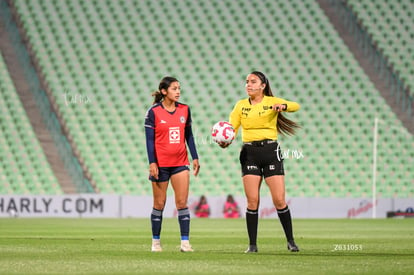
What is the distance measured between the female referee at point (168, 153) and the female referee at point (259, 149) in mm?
→ 619

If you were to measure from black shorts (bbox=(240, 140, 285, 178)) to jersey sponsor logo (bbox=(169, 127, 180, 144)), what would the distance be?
806 mm

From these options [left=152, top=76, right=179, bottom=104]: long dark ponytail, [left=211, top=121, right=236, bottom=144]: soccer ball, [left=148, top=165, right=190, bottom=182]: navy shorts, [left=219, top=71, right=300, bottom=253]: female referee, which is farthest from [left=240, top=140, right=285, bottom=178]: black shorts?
[left=152, top=76, right=179, bottom=104]: long dark ponytail

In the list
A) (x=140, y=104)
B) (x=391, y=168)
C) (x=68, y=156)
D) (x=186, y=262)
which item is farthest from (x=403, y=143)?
(x=186, y=262)

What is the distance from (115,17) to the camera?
100 ft

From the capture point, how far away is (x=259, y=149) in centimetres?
1014

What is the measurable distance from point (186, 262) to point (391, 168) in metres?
21.1

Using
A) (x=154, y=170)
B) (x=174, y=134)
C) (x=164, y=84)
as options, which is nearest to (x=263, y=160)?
(x=174, y=134)

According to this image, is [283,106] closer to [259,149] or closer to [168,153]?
[259,149]

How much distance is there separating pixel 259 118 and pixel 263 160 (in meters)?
0.48

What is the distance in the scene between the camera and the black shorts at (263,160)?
10117 millimetres

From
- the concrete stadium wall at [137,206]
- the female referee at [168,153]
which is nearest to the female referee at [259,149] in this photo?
the female referee at [168,153]

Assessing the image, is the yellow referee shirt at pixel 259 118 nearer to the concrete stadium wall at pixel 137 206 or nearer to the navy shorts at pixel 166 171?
the navy shorts at pixel 166 171

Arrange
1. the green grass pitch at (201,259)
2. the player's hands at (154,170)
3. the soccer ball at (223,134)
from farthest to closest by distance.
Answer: the soccer ball at (223,134) < the player's hands at (154,170) < the green grass pitch at (201,259)

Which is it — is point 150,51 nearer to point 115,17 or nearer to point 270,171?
point 115,17
